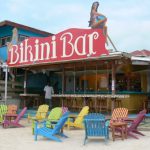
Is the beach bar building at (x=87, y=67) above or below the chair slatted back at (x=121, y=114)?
above

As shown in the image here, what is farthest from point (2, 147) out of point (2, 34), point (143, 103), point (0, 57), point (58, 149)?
point (2, 34)

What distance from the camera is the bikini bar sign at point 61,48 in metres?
13.7

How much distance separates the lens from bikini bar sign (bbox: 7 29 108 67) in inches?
539

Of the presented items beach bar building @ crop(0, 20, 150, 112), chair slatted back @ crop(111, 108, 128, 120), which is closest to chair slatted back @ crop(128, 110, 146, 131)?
chair slatted back @ crop(111, 108, 128, 120)

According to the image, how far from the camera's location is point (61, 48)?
1520 centimetres

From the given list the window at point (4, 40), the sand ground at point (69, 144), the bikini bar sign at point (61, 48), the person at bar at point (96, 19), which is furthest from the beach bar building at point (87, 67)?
the sand ground at point (69, 144)

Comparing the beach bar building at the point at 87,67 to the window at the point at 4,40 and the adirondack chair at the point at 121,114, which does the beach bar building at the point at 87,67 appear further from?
the window at the point at 4,40

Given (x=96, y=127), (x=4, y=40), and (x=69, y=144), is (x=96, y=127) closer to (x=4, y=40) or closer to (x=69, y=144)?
(x=69, y=144)

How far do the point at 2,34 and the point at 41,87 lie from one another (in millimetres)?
4938

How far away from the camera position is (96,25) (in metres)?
16.7

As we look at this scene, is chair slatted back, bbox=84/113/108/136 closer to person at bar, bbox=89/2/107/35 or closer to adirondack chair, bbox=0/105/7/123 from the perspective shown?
adirondack chair, bbox=0/105/7/123

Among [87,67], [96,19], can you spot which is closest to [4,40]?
[87,67]

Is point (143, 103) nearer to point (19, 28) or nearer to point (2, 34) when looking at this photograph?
point (19, 28)

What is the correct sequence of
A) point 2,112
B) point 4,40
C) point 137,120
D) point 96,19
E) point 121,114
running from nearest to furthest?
point 137,120, point 121,114, point 2,112, point 96,19, point 4,40
